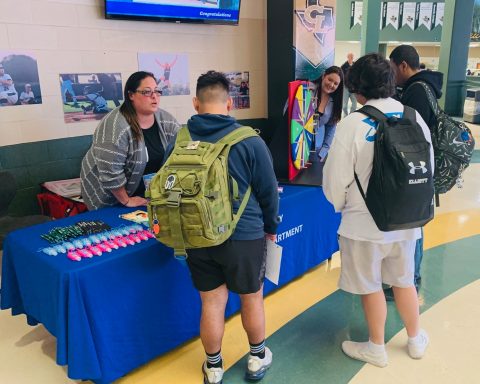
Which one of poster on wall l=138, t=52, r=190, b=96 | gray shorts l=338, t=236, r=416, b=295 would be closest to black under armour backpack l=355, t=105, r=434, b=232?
gray shorts l=338, t=236, r=416, b=295

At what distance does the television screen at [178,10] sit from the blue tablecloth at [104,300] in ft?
6.58

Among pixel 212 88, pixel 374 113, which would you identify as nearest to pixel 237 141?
pixel 212 88

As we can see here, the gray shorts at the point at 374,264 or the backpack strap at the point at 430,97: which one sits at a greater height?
the backpack strap at the point at 430,97

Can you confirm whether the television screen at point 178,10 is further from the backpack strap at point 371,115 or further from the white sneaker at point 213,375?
the white sneaker at point 213,375

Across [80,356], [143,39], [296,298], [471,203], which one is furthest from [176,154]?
[471,203]

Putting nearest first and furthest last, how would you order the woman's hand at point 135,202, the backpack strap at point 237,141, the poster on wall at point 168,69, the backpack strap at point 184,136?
the backpack strap at point 237,141 → the backpack strap at point 184,136 → the woman's hand at point 135,202 → the poster on wall at point 168,69

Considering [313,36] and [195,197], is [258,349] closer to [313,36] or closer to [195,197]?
[195,197]

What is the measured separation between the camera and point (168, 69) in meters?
4.04

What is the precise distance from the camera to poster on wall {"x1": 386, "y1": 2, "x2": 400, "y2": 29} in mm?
13949

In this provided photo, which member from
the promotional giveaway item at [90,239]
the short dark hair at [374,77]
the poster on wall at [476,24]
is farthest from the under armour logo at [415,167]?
the poster on wall at [476,24]

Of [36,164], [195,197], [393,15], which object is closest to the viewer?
[195,197]

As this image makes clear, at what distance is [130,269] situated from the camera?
1825 millimetres

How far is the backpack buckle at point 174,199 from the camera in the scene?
1.53 metres

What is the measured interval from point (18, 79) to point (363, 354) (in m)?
3.04
